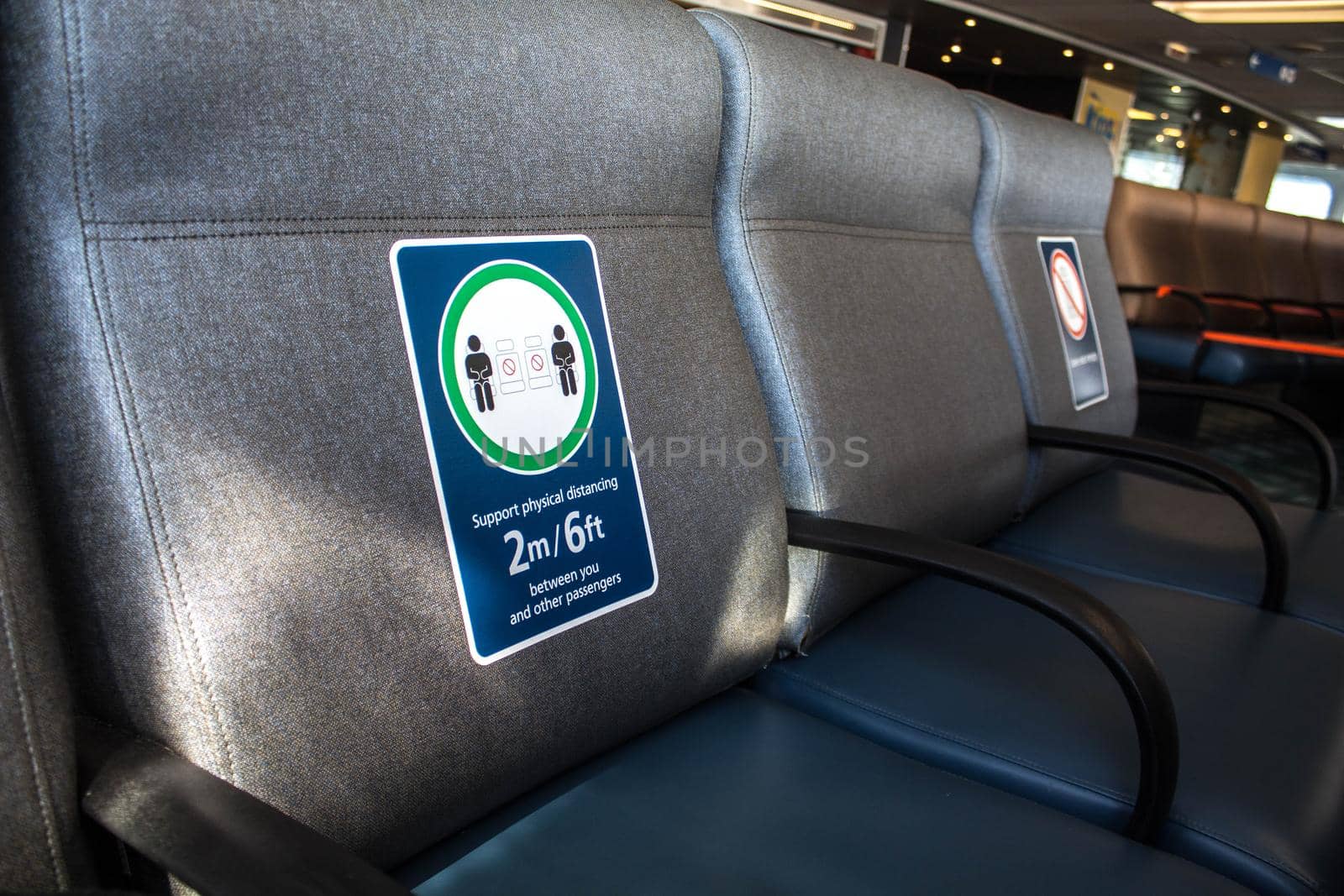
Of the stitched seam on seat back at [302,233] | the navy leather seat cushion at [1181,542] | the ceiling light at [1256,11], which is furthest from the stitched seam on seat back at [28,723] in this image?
the ceiling light at [1256,11]

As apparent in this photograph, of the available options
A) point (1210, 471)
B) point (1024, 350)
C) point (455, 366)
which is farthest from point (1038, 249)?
point (455, 366)

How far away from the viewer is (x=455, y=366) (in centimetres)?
67

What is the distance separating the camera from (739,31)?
0.95 m

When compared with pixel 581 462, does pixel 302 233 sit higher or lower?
higher

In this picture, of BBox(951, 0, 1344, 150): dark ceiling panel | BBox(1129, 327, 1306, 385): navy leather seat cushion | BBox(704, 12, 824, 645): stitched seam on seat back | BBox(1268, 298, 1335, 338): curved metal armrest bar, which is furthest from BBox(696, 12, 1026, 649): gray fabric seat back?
BBox(951, 0, 1344, 150): dark ceiling panel

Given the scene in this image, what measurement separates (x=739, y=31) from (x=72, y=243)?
2.27ft

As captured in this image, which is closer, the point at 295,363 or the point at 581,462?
the point at 295,363

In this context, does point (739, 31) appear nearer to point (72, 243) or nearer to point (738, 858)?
point (72, 243)

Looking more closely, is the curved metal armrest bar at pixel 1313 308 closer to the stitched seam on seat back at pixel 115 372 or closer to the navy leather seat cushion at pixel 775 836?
the navy leather seat cushion at pixel 775 836

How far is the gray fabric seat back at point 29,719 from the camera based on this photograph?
450 mm

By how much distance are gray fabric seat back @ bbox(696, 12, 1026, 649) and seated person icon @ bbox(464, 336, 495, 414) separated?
0.39 metres

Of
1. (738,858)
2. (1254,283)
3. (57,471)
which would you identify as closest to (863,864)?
(738,858)

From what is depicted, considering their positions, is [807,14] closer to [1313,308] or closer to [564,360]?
[1313,308]

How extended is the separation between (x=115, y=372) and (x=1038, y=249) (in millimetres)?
1593
